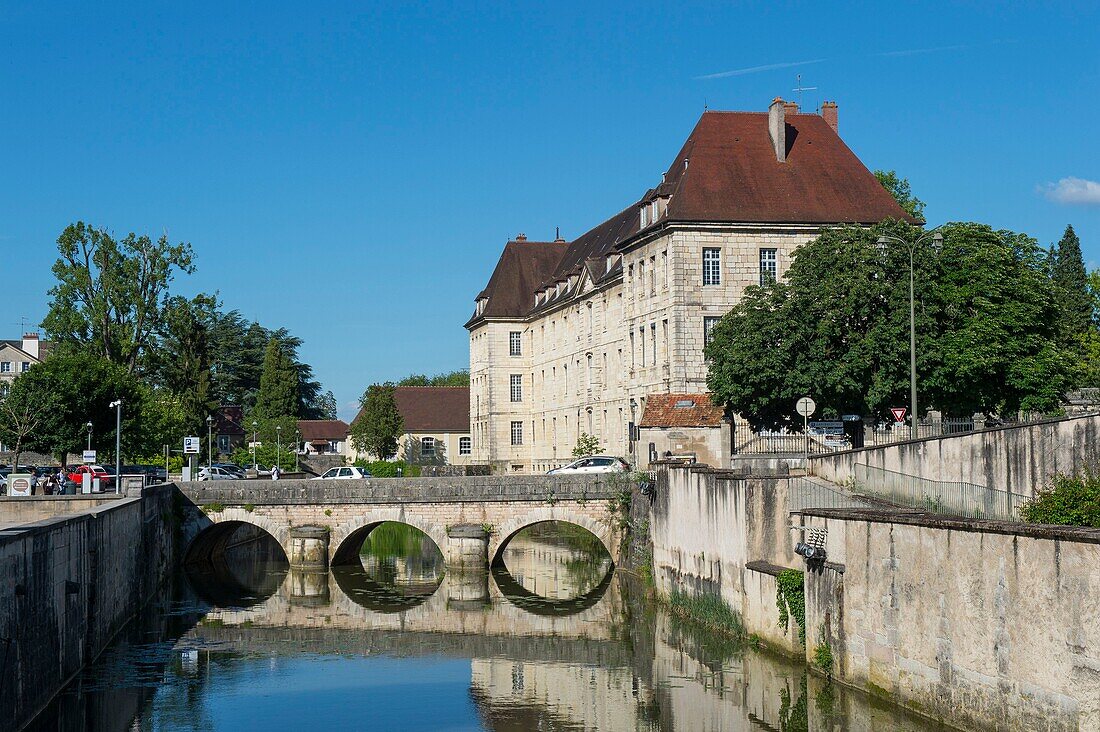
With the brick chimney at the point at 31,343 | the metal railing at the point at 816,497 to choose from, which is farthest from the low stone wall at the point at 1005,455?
the brick chimney at the point at 31,343

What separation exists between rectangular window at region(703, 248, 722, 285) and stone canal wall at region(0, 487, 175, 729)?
25.9 metres

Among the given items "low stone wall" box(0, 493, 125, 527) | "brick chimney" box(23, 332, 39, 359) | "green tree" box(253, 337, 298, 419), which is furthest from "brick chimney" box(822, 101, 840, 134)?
"brick chimney" box(23, 332, 39, 359)

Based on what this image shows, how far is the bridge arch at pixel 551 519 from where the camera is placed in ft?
155

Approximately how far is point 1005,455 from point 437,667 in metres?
13.9

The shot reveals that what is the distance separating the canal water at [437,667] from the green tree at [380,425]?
4422cm

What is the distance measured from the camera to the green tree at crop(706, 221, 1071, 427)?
42406 millimetres

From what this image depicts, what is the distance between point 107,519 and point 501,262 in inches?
2415

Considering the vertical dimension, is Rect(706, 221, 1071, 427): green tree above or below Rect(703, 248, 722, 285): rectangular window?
below

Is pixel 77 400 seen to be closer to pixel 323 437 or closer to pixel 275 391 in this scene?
pixel 275 391

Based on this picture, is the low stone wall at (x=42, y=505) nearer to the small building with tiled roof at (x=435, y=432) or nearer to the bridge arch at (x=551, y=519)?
the bridge arch at (x=551, y=519)

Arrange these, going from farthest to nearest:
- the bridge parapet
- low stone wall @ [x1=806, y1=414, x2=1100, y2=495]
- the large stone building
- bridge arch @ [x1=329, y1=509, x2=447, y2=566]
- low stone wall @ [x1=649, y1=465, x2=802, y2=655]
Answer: the large stone building, bridge arch @ [x1=329, y1=509, x2=447, y2=566], the bridge parapet, low stone wall @ [x1=649, y1=465, x2=802, y2=655], low stone wall @ [x1=806, y1=414, x2=1100, y2=495]

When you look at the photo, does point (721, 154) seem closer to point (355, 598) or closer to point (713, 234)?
point (713, 234)

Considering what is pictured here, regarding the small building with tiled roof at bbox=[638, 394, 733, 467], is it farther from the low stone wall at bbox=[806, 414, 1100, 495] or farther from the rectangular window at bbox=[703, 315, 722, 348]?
the low stone wall at bbox=[806, 414, 1100, 495]

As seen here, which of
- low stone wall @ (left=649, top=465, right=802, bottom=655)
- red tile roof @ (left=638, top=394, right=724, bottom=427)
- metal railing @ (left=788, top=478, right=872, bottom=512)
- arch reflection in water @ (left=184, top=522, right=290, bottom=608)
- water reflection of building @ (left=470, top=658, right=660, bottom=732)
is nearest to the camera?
water reflection of building @ (left=470, top=658, right=660, bottom=732)
